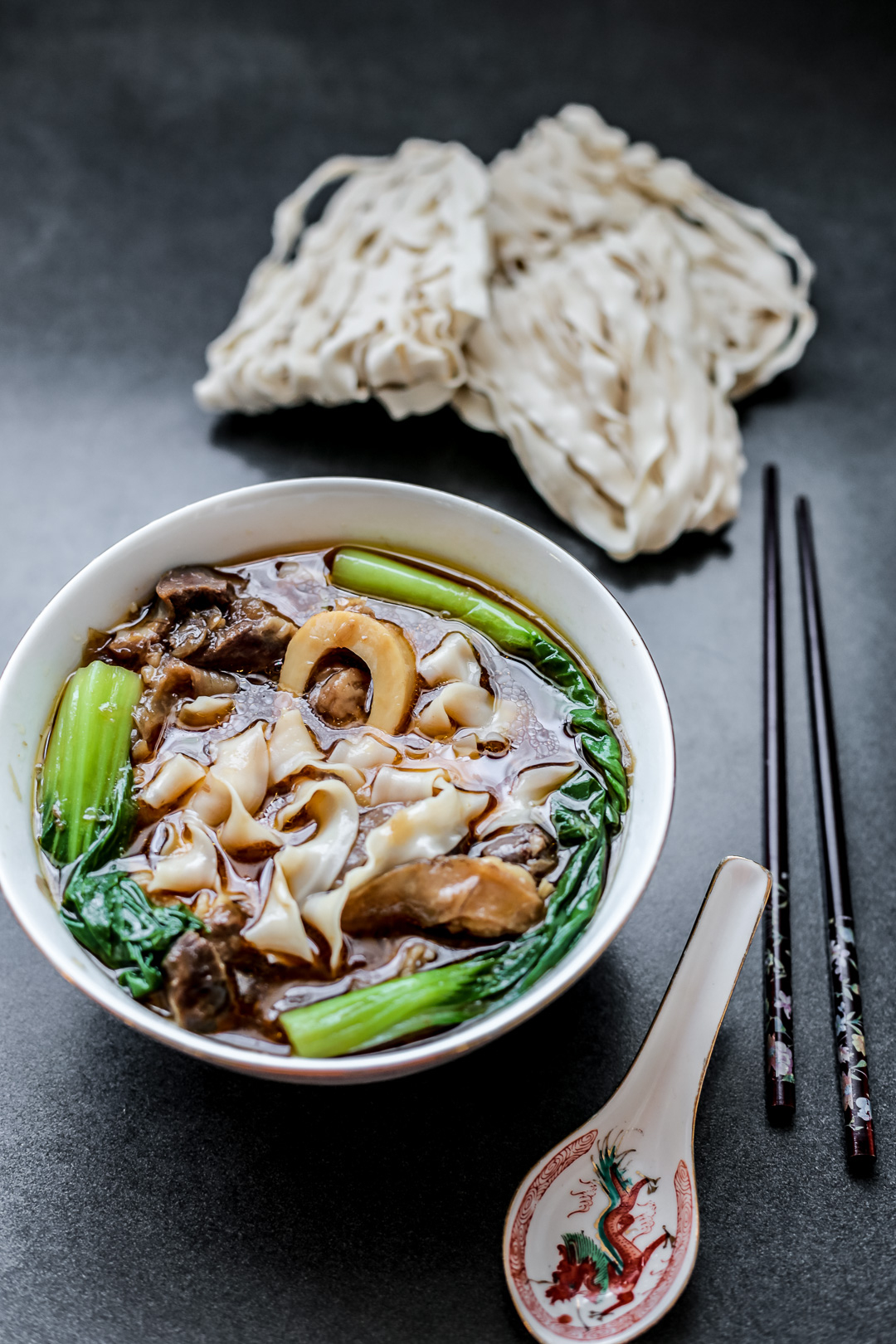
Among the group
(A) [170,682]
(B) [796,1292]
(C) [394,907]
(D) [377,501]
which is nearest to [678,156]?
(D) [377,501]

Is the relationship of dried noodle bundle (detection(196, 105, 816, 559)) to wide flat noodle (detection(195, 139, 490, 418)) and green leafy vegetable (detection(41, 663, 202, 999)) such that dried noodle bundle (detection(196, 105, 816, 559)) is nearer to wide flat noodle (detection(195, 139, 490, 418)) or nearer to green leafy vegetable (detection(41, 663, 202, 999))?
wide flat noodle (detection(195, 139, 490, 418))

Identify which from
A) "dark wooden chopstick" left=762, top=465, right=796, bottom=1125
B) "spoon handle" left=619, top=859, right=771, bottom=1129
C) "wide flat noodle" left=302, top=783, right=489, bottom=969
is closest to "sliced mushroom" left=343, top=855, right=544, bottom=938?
"wide flat noodle" left=302, top=783, right=489, bottom=969

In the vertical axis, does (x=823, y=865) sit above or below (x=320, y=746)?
below

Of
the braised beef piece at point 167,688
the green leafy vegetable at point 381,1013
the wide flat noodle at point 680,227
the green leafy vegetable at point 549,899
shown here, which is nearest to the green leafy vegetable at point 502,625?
the green leafy vegetable at point 549,899

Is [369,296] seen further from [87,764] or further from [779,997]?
[779,997]

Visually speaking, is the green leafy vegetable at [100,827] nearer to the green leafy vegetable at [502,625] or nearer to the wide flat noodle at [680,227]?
the green leafy vegetable at [502,625]

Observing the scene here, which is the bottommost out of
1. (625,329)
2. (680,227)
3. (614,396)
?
(614,396)

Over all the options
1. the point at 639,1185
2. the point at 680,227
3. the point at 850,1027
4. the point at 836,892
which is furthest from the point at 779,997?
the point at 680,227
